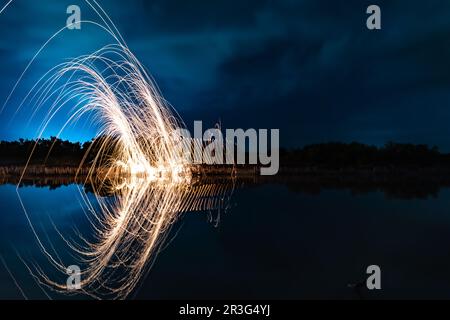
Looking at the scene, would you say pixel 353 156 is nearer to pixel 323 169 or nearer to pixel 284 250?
pixel 323 169

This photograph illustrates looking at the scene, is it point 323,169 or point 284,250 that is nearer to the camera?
point 284,250

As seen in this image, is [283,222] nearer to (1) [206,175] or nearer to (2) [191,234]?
(2) [191,234]

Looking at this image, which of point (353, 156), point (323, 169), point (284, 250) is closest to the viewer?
point (284, 250)

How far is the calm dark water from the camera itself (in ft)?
16.0

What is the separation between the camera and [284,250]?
6.38 m

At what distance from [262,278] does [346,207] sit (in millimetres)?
5857

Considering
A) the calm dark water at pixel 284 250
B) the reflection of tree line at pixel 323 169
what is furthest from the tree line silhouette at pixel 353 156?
the calm dark water at pixel 284 250

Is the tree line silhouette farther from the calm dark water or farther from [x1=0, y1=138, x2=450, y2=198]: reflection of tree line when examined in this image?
the calm dark water

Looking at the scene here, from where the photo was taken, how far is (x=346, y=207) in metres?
10.5

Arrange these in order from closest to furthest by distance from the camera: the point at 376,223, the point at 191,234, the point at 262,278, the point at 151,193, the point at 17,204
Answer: the point at 262,278, the point at 191,234, the point at 376,223, the point at 17,204, the point at 151,193

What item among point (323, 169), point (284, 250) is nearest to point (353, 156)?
point (323, 169)

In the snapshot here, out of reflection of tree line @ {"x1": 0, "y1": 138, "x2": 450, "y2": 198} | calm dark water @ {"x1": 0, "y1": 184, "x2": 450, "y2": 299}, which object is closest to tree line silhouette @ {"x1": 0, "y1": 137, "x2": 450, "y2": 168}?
reflection of tree line @ {"x1": 0, "y1": 138, "x2": 450, "y2": 198}

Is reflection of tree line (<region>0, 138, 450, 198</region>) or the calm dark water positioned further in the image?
reflection of tree line (<region>0, 138, 450, 198</region>)
